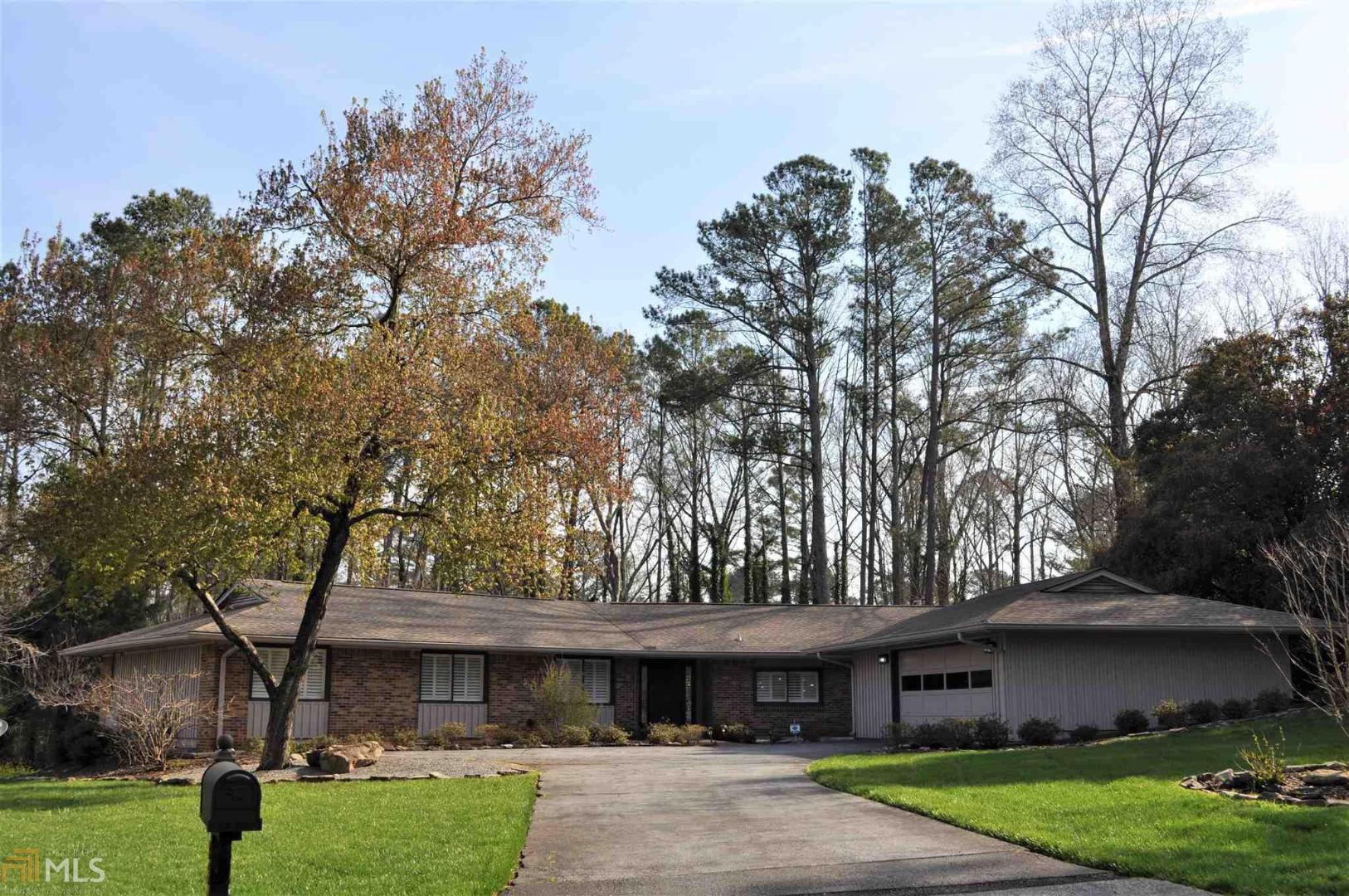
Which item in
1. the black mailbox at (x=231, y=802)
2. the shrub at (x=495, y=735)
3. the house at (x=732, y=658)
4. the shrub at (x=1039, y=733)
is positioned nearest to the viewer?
the black mailbox at (x=231, y=802)

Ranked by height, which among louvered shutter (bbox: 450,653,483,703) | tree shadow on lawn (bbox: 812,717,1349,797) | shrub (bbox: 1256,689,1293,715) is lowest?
tree shadow on lawn (bbox: 812,717,1349,797)

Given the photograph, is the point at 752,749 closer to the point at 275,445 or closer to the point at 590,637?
the point at 590,637

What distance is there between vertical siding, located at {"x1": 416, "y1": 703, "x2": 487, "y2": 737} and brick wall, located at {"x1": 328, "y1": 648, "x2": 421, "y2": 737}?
7.7 inches

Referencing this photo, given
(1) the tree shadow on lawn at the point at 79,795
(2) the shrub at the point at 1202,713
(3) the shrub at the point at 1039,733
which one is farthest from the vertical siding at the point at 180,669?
(2) the shrub at the point at 1202,713

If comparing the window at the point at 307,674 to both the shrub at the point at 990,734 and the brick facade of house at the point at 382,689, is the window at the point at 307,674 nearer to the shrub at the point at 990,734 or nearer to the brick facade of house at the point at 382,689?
the brick facade of house at the point at 382,689

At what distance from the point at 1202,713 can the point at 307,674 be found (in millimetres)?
18169

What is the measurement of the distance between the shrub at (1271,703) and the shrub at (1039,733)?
4.01 m

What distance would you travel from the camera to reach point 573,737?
976 inches

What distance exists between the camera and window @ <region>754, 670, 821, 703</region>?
29.2 metres

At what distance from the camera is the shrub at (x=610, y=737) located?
82.4ft

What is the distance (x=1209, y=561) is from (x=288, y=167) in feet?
72.4

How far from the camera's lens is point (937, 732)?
70.6 feet

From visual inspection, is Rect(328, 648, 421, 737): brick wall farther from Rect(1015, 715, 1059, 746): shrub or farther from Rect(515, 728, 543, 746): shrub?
Rect(1015, 715, 1059, 746): shrub

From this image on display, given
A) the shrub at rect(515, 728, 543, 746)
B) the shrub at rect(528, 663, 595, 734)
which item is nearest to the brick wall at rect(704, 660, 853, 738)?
the shrub at rect(528, 663, 595, 734)
